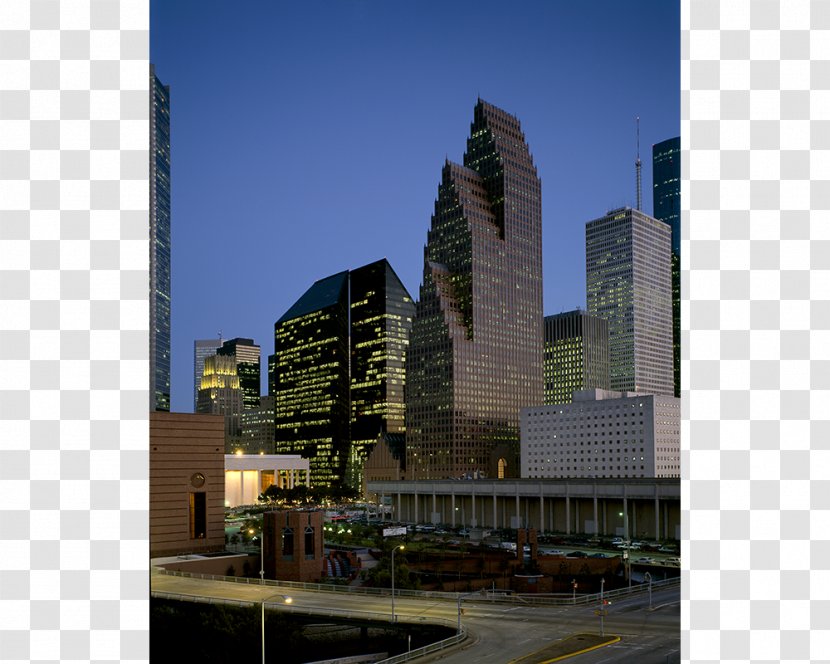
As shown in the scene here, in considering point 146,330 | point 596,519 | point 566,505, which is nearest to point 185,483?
point 596,519

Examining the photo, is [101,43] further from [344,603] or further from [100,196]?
[344,603]

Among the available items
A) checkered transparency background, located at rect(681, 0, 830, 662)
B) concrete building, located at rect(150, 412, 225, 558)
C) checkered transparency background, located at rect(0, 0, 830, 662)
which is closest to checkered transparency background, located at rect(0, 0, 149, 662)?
checkered transparency background, located at rect(0, 0, 830, 662)

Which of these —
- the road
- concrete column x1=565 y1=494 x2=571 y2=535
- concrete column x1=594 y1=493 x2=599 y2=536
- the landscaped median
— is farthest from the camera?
concrete column x1=565 y1=494 x2=571 y2=535

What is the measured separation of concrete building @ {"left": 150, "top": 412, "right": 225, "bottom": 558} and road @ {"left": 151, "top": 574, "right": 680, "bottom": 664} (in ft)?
54.5

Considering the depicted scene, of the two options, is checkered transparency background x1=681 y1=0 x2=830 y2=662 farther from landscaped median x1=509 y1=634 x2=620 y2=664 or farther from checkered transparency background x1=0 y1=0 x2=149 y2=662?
landscaped median x1=509 y1=634 x2=620 y2=664

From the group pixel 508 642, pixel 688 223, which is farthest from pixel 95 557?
pixel 508 642

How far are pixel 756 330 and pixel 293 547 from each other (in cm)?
7949

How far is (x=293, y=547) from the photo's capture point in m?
88.6

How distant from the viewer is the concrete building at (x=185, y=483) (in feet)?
330

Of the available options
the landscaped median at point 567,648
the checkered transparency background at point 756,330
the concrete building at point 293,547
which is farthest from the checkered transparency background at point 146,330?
the concrete building at point 293,547

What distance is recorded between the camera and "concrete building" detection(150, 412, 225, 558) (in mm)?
100562

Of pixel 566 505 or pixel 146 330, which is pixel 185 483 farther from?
pixel 146 330

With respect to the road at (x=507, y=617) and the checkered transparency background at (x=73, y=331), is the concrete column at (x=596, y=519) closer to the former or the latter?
the road at (x=507, y=617)

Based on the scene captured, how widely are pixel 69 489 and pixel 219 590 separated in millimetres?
69049
